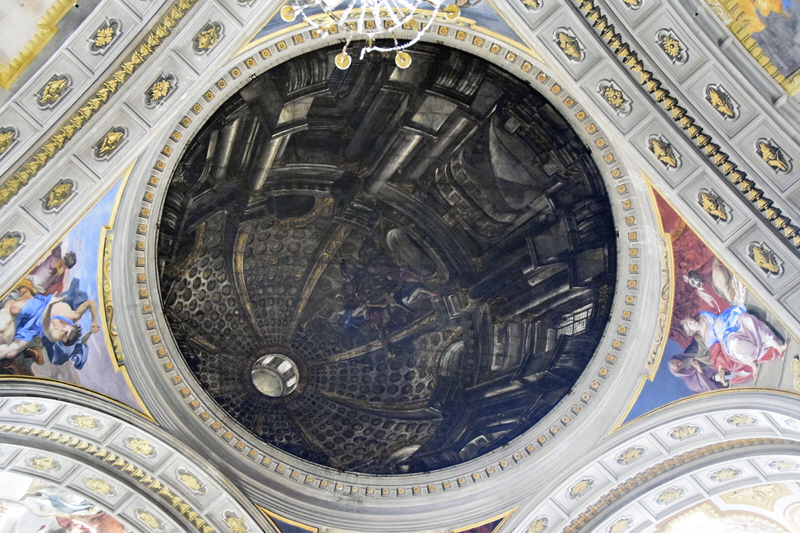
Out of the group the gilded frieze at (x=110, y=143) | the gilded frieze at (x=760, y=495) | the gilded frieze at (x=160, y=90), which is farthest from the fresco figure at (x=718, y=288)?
the gilded frieze at (x=110, y=143)

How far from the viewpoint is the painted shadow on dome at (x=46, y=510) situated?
38.5ft

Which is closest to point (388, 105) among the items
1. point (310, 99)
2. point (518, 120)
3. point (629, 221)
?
point (310, 99)

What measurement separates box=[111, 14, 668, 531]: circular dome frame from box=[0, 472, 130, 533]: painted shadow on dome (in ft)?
5.91

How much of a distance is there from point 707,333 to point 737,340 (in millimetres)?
497

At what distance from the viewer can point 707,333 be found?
10883 millimetres

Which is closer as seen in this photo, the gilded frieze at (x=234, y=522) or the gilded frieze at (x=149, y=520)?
the gilded frieze at (x=149, y=520)

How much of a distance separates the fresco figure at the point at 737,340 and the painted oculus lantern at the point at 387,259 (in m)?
1.74

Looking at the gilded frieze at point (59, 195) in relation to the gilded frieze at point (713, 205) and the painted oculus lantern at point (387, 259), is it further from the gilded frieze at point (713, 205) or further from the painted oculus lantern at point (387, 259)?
the gilded frieze at point (713, 205)

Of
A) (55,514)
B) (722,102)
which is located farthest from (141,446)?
(722,102)

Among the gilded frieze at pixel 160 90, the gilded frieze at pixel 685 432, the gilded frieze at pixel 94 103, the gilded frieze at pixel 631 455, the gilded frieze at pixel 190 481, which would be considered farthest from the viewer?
the gilded frieze at pixel 190 481

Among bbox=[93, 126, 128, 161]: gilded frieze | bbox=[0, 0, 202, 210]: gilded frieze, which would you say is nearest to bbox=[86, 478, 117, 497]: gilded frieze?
bbox=[0, 0, 202, 210]: gilded frieze

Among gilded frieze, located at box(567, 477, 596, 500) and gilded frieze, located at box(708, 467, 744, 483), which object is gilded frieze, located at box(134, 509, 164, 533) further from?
gilded frieze, located at box(708, 467, 744, 483)

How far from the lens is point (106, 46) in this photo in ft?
28.8

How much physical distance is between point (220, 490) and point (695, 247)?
299 inches
